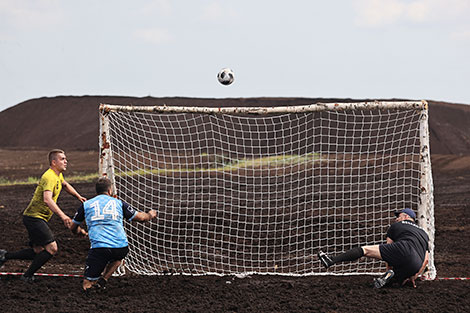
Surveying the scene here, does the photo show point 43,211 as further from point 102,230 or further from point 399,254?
point 399,254

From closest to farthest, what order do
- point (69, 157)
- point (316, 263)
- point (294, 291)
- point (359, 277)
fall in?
point (294, 291)
point (359, 277)
point (316, 263)
point (69, 157)

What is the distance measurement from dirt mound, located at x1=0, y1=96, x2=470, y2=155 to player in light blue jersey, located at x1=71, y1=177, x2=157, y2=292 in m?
40.6

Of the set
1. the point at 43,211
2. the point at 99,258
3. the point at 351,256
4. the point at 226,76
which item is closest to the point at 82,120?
the point at 226,76

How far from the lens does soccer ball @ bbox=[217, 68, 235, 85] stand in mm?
9555

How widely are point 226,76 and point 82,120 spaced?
5191 cm

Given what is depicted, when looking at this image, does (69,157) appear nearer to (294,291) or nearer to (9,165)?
(9,165)

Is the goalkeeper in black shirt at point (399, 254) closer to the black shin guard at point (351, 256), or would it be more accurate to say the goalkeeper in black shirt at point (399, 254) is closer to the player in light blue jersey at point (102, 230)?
the black shin guard at point (351, 256)

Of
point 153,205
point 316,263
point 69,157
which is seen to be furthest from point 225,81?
point 69,157

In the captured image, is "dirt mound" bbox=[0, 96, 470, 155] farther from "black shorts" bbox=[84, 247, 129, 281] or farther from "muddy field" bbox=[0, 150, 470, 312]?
"black shorts" bbox=[84, 247, 129, 281]

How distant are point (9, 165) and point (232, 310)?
30191 millimetres

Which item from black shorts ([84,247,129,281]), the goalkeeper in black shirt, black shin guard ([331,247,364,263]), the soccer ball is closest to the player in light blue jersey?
black shorts ([84,247,129,281])

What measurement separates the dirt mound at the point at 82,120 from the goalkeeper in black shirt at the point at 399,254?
1534 inches

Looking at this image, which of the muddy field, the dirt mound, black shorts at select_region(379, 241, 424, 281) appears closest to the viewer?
the muddy field

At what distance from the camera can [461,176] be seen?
25203 millimetres
